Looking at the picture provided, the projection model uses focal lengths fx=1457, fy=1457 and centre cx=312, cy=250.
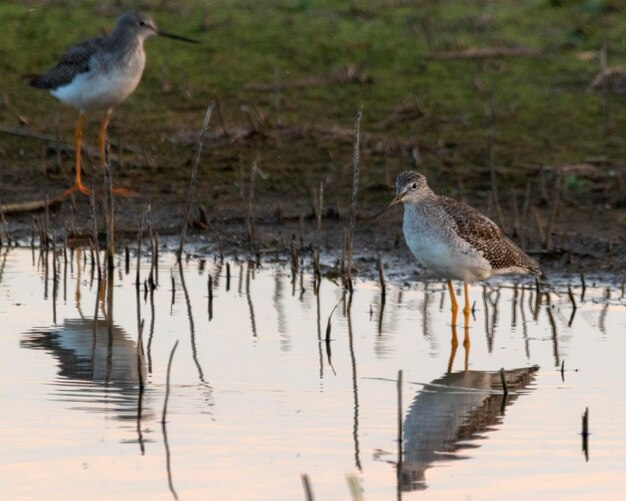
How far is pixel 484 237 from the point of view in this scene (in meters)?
9.45

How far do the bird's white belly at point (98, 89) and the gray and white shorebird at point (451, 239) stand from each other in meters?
3.96

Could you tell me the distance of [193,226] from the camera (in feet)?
40.1

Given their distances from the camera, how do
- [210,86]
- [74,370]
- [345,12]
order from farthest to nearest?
[345,12]
[210,86]
[74,370]

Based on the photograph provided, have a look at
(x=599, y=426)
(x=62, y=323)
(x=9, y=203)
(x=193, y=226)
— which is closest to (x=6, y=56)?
(x=9, y=203)

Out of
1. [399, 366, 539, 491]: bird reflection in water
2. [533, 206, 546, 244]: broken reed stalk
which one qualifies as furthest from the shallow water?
[533, 206, 546, 244]: broken reed stalk

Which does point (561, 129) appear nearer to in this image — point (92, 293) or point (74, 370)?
point (92, 293)

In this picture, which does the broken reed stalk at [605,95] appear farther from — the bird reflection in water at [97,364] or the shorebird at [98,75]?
the bird reflection in water at [97,364]

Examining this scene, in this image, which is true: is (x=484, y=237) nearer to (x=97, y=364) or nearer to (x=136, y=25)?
(x=97, y=364)

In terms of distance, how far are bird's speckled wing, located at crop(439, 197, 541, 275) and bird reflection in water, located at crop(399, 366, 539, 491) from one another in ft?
5.09

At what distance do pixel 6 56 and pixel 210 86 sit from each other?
2.34 meters

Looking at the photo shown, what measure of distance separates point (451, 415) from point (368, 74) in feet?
27.6

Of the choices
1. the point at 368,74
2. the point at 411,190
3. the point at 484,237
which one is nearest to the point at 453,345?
the point at 484,237

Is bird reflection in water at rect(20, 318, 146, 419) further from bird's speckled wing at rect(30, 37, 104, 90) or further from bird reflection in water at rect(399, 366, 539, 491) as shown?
bird's speckled wing at rect(30, 37, 104, 90)

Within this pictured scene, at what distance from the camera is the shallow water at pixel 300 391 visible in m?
5.99
